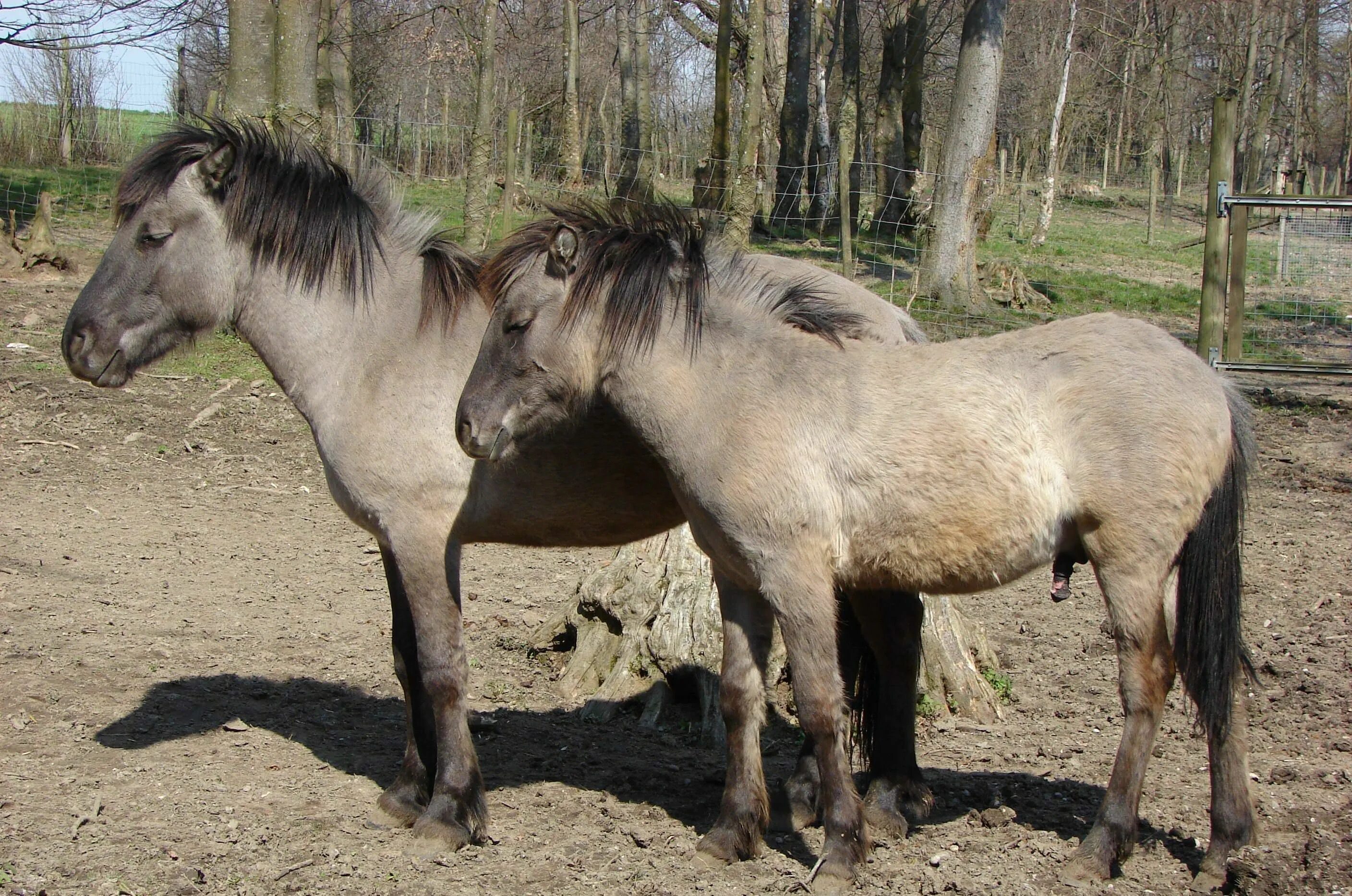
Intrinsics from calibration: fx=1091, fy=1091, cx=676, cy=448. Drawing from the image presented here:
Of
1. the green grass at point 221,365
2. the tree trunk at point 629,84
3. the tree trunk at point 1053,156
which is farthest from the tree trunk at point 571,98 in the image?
the green grass at point 221,365

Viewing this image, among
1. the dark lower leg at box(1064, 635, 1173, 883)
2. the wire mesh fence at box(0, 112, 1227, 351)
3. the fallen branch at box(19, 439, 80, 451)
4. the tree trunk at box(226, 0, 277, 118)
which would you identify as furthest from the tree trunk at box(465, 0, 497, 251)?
the dark lower leg at box(1064, 635, 1173, 883)

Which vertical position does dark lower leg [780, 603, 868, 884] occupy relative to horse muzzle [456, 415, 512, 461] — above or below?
below

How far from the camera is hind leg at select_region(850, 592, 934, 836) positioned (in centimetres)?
436

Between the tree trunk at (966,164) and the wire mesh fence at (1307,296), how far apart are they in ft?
10.5

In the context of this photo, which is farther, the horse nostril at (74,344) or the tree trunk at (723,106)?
the tree trunk at (723,106)

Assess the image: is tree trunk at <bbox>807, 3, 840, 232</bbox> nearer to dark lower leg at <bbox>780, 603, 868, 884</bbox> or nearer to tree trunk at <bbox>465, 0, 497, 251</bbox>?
tree trunk at <bbox>465, 0, 497, 251</bbox>

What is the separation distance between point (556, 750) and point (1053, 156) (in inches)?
1009

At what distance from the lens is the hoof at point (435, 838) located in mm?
3902

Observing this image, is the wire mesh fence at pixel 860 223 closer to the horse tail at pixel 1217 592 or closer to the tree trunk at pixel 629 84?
the tree trunk at pixel 629 84

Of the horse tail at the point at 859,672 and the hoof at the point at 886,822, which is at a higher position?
the horse tail at the point at 859,672

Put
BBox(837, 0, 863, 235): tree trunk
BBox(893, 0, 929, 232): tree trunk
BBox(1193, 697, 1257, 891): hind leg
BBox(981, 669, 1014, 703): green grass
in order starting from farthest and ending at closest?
1. BBox(893, 0, 929, 232): tree trunk
2. BBox(837, 0, 863, 235): tree trunk
3. BBox(981, 669, 1014, 703): green grass
4. BBox(1193, 697, 1257, 891): hind leg

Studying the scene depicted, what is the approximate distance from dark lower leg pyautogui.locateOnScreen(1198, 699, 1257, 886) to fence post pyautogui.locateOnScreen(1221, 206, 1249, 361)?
829cm

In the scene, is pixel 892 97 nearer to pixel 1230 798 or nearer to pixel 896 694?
pixel 896 694

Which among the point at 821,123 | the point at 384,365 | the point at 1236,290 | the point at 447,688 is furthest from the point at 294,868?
the point at 821,123
